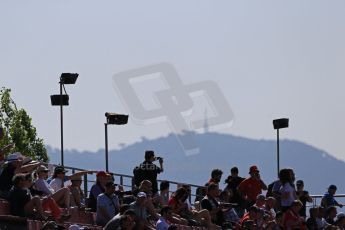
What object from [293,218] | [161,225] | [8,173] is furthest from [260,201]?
[8,173]

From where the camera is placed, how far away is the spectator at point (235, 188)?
31141 millimetres

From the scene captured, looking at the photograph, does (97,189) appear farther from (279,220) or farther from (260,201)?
(260,201)

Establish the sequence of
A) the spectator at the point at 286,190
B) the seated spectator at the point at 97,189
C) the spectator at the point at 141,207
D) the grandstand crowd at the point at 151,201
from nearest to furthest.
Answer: the grandstand crowd at the point at 151,201, the spectator at the point at 141,207, the seated spectator at the point at 97,189, the spectator at the point at 286,190

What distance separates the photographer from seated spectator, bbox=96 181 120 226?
25125 mm

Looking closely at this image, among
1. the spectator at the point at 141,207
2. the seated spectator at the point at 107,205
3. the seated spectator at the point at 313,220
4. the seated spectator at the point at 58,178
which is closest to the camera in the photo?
the spectator at the point at 141,207

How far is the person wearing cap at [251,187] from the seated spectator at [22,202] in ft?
28.2

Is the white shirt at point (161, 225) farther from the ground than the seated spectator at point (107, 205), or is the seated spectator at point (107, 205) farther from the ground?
the seated spectator at point (107, 205)

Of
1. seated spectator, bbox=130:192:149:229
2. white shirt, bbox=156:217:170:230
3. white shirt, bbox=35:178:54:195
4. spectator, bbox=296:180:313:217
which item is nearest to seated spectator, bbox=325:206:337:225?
spectator, bbox=296:180:313:217

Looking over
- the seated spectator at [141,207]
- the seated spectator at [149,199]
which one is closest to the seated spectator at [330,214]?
the seated spectator at [149,199]

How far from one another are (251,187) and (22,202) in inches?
359

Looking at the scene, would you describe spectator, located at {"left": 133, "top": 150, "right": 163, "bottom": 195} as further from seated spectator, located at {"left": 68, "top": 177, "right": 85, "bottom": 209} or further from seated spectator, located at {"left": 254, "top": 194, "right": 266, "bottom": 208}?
seated spectator, located at {"left": 68, "top": 177, "right": 85, "bottom": 209}

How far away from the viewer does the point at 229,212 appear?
2969cm

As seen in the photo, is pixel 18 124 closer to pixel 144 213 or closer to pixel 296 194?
pixel 296 194

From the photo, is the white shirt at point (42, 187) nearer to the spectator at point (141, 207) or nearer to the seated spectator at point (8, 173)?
the seated spectator at point (8, 173)
